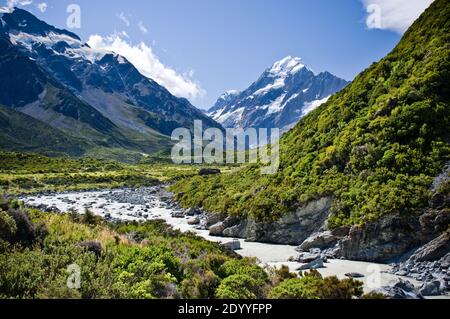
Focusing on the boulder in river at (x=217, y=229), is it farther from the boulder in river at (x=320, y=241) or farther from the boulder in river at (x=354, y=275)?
the boulder in river at (x=354, y=275)

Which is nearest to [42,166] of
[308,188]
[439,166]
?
[308,188]

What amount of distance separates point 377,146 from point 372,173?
3.00m

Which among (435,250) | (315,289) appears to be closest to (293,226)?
(435,250)

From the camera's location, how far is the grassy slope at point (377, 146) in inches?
1115

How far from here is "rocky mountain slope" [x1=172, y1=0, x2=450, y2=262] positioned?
2564cm

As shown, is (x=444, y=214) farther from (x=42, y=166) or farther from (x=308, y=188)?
(x=42, y=166)

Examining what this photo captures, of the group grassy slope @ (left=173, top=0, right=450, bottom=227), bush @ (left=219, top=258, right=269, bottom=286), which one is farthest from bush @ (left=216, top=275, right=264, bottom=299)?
grassy slope @ (left=173, top=0, right=450, bottom=227)

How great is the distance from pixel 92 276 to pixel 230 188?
33.6 metres

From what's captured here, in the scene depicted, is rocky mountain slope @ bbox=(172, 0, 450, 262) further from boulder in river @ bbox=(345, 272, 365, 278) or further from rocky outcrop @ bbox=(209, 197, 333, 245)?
boulder in river @ bbox=(345, 272, 365, 278)

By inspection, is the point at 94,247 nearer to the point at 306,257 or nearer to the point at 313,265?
the point at 313,265

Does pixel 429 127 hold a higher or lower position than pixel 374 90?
lower

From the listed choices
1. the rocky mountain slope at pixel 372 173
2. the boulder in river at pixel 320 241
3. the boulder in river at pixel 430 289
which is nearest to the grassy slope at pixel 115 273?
the boulder in river at pixel 430 289

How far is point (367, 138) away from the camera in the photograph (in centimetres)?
3331
